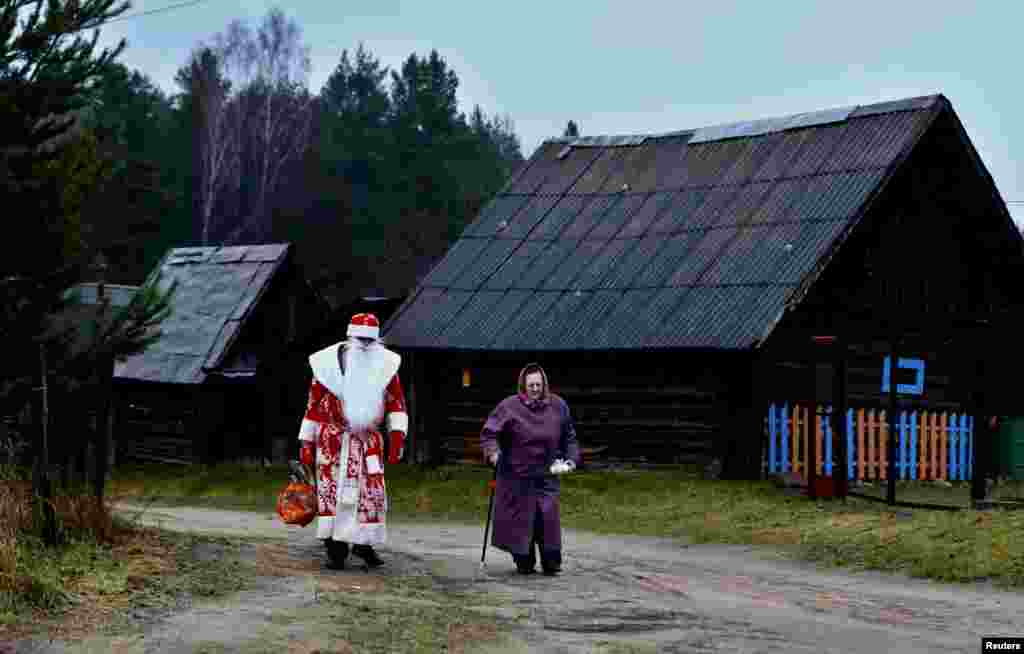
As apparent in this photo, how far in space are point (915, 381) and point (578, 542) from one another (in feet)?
35.6

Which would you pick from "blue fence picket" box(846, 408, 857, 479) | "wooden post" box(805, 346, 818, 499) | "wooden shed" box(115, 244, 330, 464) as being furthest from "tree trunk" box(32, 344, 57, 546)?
"wooden shed" box(115, 244, 330, 464)

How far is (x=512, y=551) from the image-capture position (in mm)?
13977

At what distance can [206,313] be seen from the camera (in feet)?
115

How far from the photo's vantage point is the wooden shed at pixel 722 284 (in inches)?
988

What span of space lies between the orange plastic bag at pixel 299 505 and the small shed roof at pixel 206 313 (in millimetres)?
20089

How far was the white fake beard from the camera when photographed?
43.0 ft

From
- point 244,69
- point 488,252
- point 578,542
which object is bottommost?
point 578,542

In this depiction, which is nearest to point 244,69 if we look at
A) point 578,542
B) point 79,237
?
point 578,542

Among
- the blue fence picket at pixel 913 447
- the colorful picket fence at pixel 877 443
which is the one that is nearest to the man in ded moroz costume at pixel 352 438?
the colorful picket fence at pixel 877 443

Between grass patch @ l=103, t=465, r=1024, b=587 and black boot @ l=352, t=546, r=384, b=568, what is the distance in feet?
15.6

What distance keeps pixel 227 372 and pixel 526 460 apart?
784 inches

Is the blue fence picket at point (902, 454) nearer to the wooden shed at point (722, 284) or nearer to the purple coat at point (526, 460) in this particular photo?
the wooden shed at point (722, 284)

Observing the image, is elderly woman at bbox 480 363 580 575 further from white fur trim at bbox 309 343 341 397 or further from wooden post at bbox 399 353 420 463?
wooden post at bbox 399 353 420 463

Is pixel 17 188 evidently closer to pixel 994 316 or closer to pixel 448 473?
pixel 448 473
